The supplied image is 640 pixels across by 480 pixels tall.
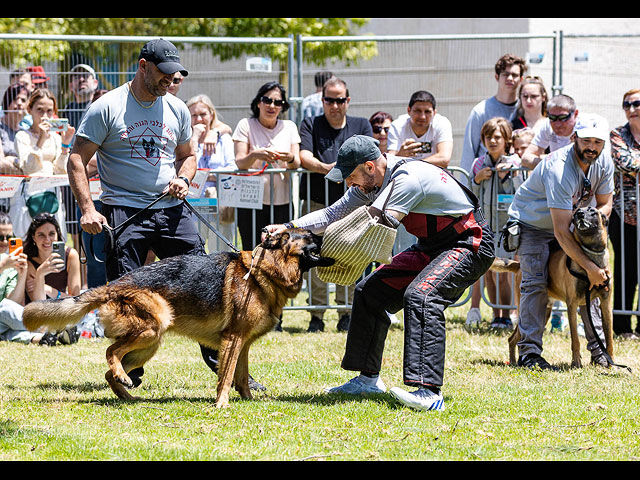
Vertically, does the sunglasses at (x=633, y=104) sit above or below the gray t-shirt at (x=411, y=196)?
above

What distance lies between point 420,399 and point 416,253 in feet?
3.36


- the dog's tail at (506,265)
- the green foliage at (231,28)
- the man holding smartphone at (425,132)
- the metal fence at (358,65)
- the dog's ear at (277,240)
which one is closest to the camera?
the dog's ear at (277,240)

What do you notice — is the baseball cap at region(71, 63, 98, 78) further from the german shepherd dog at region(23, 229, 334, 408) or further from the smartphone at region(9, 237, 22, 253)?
the german shepherd dog at region(23, 229, 334, 408)

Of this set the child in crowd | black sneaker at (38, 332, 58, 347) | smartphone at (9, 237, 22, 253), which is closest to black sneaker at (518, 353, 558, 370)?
the child in crowd

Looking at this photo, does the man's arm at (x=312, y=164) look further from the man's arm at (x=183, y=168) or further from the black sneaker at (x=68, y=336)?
the black sneaker at (x=68, y=336)

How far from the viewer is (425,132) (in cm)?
887

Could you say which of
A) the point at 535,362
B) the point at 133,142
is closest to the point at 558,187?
the point at 535,362

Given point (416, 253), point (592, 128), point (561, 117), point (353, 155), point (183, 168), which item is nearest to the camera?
point (353, 155)

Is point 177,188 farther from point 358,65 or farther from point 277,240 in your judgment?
point 358,65

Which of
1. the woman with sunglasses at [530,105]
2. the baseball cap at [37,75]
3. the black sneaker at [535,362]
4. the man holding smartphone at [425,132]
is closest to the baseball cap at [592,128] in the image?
the black sneaker at [535,362]

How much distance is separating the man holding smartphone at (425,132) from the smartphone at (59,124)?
3526mm

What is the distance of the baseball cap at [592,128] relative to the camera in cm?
637

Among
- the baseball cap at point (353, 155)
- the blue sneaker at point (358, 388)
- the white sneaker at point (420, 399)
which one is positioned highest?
the baseball cap at point (353, 155)

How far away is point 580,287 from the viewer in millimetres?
6797
